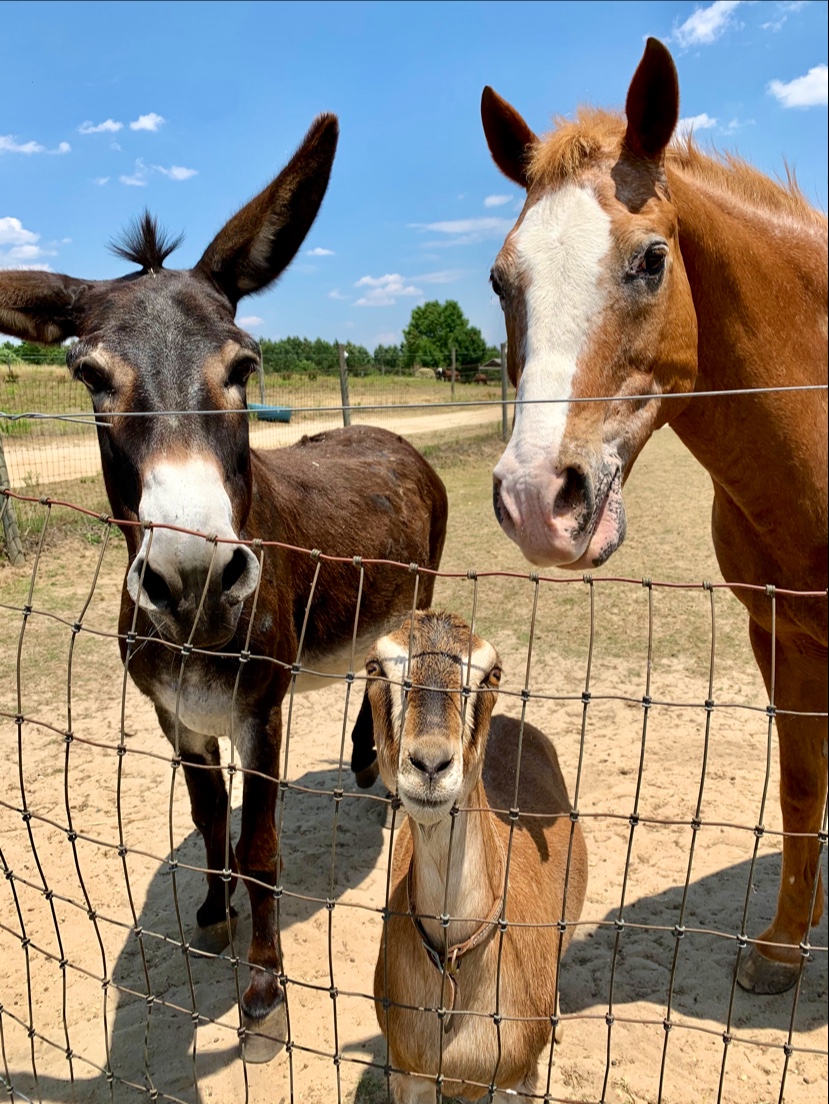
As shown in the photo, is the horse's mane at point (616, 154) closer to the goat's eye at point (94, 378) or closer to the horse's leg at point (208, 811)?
the goat's eye at point (94, 378)

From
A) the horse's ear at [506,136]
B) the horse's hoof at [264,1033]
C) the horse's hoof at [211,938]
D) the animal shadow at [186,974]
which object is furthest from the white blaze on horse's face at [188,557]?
the horse's hoof at [211,938]

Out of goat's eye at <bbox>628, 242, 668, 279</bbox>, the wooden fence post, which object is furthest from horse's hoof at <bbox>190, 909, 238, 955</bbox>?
the wooden fence post

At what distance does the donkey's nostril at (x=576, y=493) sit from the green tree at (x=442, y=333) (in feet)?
230

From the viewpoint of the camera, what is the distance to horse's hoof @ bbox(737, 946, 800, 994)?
3314 mm

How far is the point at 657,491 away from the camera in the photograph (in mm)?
12102

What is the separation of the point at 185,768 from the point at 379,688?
1471mm

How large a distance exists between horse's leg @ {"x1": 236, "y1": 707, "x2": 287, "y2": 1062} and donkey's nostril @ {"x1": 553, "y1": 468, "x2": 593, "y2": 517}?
1690 millimetres

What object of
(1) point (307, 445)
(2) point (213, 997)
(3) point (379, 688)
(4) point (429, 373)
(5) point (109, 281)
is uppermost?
(4) point (429, 373)

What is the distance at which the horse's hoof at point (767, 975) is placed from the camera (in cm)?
331

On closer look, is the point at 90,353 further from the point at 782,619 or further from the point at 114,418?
the point at 782,619

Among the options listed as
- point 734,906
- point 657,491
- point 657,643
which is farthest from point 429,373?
point 734,906

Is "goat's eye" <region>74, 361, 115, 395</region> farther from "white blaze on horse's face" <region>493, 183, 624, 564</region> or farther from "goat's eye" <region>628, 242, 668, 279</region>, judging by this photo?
"goat's eye" <region>628, 242, 668, 279</region>

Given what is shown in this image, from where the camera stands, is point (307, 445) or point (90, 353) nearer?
point (90, 353)

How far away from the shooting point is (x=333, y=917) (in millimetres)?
3904
